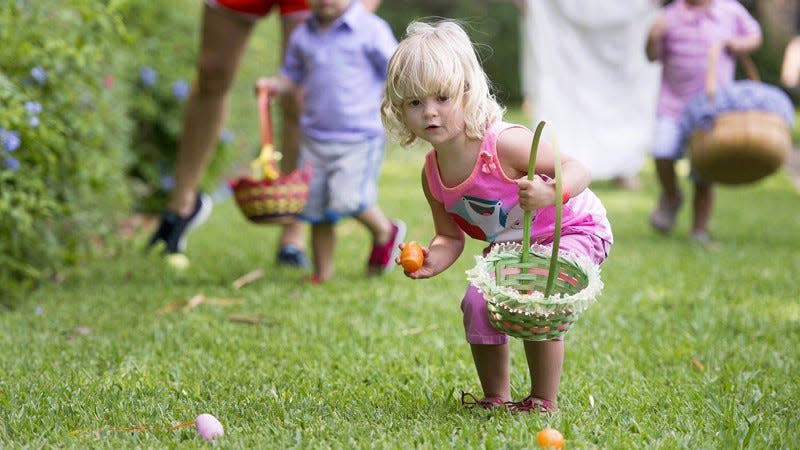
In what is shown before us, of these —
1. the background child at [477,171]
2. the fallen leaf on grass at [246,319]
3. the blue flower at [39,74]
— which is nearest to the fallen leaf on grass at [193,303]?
the fallen leaf on grass at [246,319]

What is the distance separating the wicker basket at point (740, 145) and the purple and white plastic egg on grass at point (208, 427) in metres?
3.40

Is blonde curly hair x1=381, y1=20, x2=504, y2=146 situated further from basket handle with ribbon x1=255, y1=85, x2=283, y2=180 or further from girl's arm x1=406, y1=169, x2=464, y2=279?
basket handle with ribbon x1=255, y1=85, x2=283, y2=180

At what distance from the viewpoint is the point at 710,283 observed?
14.4 ft

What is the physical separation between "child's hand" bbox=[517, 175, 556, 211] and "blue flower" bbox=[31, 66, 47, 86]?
7.69 feet

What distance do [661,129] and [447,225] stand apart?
3.26 metres

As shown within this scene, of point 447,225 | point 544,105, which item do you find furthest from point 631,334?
point 544,105

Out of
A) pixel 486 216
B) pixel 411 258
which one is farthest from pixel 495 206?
pixel 411 258

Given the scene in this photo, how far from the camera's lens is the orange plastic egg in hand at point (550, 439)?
224 centimetres

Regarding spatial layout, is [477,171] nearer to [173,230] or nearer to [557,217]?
[557,217]

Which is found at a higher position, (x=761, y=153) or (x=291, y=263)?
(x=761, y=153)

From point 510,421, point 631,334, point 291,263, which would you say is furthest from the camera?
point 291,263

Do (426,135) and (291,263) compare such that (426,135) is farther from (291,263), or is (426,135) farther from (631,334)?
(291,263)

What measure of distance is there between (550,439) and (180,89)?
195 inches

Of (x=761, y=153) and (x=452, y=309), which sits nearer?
(x=452, y=309)
